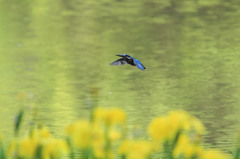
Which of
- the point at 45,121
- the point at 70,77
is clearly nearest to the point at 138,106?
the point at 45,121

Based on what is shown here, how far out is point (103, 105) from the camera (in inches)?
228

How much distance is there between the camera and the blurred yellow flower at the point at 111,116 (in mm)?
1815

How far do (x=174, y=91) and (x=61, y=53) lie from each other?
217 centimetres

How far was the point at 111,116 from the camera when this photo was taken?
6.05ft

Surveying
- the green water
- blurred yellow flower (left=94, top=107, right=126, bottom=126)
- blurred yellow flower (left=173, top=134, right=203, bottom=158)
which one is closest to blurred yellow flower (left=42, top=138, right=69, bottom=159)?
blurred yellow flower (left=94, top=107, right=126, bottom=126)

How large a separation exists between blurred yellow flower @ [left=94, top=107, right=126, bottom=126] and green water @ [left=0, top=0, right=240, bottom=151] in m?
1.48

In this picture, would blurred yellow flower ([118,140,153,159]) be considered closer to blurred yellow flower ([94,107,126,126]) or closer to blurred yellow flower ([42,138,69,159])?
blurred yellow flower ([94,107,126,126])

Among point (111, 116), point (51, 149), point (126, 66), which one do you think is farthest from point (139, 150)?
point (126, 66)

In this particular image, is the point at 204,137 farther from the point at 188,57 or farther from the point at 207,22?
the point at 207,22

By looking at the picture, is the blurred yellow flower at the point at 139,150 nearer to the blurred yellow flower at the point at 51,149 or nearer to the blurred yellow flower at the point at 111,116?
the blurred yellow flower at the point at 111,116

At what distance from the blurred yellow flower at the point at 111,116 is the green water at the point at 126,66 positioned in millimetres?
1481

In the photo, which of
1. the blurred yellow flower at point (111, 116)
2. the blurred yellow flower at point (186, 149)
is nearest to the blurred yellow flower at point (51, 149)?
the blurred yellow flower at point (111, 116)

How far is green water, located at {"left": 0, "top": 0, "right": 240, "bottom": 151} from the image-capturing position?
563 cm

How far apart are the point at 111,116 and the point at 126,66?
571 centimetres
